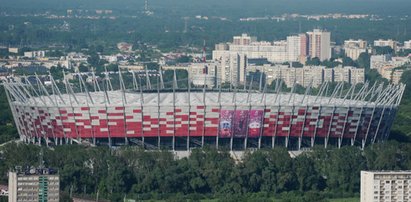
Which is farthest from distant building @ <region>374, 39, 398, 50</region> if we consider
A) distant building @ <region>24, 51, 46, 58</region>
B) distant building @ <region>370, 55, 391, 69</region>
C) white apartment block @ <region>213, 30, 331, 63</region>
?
distant building @ <region>24, 51, 46, 58</region>

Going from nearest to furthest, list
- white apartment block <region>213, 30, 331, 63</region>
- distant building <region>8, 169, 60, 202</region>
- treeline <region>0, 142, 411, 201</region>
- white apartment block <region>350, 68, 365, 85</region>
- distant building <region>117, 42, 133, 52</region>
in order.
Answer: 1. distant building <region>8, 169, 60, 202</region>
2. treeline <region>0, 142, 411, 201</region>
3. white apartment block <region>350, 68, 365, 85</region>
4. white apartment block <region>213, 30, 331, 63</region>
5. distant building <region>117, 42, 133, 52</region>

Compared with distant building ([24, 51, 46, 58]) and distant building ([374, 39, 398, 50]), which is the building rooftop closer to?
distant building ([24, 51, 46, 58])

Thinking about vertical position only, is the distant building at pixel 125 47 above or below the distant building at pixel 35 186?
below

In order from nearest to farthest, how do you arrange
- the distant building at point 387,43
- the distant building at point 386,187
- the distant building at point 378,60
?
1. the distant building at point 386,187
2. the distant building at point 378,60
3. the distant building at point 387,43

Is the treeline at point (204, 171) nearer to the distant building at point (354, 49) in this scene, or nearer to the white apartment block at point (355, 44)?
the distant building at point (354, 49)

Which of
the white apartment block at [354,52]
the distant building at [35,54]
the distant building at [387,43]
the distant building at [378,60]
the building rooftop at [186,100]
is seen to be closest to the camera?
the building rooftop at [186,100]

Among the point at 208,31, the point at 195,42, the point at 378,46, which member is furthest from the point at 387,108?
the point at 208,31

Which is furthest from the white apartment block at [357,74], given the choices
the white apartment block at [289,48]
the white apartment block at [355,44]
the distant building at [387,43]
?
the distant building at [387,43]
